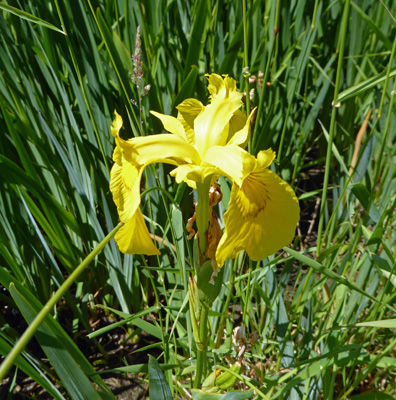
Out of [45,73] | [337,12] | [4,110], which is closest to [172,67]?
[45,73]

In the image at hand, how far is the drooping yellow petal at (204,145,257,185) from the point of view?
698 millimetres

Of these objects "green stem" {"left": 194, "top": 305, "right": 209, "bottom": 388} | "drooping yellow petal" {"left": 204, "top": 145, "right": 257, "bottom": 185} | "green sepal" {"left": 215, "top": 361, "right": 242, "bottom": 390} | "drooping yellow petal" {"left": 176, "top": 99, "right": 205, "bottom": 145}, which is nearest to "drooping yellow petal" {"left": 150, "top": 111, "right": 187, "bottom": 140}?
"drooping yellow petal" {"left": 176, "top": 99, "right": 205, "bottom": 145}

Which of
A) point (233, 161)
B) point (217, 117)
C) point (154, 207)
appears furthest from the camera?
point (154, 207)

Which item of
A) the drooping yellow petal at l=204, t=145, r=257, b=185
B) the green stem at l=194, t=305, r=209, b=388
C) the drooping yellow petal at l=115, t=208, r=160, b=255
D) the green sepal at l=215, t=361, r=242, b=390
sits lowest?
the green sepal at l=215, t=361, r=242, b=390

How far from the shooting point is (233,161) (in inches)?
28.3

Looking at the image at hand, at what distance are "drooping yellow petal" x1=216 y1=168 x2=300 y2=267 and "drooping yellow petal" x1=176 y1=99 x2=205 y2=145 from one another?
20 cm

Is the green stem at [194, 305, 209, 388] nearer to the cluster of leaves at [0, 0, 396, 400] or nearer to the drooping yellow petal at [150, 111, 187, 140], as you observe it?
the cluster of leaves at [0, 0, 396, 400]

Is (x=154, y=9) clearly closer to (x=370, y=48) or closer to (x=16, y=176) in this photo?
(x=16, y=176)

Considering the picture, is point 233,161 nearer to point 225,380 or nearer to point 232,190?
point 232,190

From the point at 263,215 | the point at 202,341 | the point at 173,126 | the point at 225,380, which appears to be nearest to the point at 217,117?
the point at 173,126

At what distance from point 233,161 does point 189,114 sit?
0.79 ft

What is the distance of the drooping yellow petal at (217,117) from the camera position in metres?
0.82

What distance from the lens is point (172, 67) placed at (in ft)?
4.94

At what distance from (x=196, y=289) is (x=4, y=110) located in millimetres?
671
